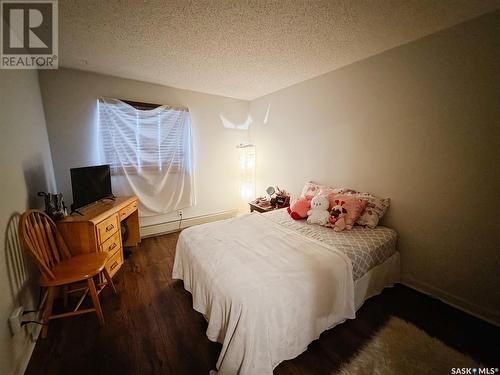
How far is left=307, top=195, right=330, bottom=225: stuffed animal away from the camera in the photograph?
2.15 metres

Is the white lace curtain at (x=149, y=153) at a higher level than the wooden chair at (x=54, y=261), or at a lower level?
higher

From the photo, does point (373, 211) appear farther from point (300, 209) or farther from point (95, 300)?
point (95, 300)

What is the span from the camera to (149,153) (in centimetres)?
300

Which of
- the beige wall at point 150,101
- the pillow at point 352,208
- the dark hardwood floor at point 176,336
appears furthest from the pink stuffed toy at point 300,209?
the beige wall at point 150,101

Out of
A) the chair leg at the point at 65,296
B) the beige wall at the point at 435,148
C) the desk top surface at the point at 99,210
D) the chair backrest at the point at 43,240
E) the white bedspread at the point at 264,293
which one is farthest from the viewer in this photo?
the desk top surface at the point at 99,210

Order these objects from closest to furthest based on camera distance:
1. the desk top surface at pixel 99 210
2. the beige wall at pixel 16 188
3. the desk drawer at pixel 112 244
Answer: the beige wall at pixel 16 188, the desk top surface at pixel 99 210, the desk drawer at pixel 112 244

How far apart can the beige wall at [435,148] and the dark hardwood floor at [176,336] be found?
30cm

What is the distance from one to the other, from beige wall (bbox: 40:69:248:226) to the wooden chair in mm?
1181

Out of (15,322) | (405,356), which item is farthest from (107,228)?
(405,356)

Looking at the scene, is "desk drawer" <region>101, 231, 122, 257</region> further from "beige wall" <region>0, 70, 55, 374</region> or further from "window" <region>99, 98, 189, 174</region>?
"window" <region>99, 98, 189, 174</region>

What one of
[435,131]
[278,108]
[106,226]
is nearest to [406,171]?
[435,131]

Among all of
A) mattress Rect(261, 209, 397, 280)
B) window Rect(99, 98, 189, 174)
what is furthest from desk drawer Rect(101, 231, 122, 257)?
mattress Rect(261, 209, 397, 280)

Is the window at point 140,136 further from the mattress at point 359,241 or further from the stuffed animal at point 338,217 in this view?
the stuffed animal at point 338,217

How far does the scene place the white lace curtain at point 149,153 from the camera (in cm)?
270
